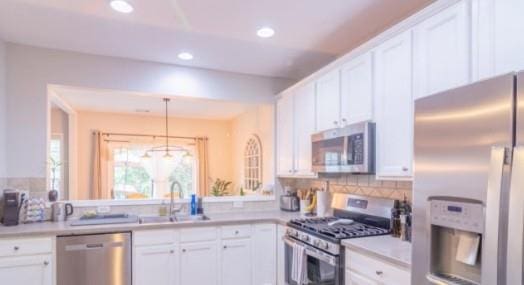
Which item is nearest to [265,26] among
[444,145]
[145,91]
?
[145,91]

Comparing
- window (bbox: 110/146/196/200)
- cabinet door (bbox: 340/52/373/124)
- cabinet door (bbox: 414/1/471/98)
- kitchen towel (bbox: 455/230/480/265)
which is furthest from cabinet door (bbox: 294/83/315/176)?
window (bbox: 110/146/196/200)

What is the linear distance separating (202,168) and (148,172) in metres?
1.12

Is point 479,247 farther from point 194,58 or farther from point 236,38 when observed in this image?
point 194,58

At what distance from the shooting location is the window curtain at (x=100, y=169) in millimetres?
6578

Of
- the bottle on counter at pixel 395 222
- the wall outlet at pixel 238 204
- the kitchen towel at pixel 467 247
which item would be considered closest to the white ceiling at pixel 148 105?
the wall outlet at pixel 238 204

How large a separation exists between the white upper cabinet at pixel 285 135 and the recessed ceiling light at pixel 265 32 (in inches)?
39.4

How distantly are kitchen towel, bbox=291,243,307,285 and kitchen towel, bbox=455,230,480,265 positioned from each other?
1616 millimetres

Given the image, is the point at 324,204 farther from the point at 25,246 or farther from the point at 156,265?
the point at 25,246

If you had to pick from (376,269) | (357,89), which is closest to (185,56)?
(357,89)

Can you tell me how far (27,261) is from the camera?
2.77m

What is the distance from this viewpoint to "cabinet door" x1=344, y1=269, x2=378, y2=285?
7.08 feet

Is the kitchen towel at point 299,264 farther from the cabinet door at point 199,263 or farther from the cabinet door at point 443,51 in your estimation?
the cabinet door at point 443,51

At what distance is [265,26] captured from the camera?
2855mm

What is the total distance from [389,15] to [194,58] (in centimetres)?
194
